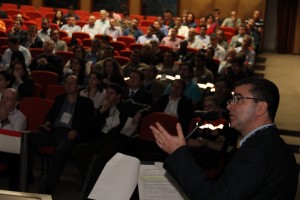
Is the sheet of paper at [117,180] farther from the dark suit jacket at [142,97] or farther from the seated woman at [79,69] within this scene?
the seated woman at [79,69]

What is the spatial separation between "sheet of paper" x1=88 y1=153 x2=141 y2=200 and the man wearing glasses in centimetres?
14

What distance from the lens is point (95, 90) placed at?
22.1 feet

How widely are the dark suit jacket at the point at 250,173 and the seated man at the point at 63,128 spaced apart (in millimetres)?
3476

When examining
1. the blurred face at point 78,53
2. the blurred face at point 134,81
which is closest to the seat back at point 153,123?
the blurred face at point 134,81

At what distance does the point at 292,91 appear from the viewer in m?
10.1

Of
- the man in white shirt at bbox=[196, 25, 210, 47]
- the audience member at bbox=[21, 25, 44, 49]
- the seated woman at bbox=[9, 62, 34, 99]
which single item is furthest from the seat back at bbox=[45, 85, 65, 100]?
the man in white shirt at bbox=[196, 25, 210, 47]

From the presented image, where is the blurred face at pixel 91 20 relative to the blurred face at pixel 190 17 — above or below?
below

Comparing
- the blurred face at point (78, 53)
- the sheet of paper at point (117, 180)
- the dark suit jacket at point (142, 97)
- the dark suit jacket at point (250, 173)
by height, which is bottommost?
the dark suit jacket at point (142, 97)

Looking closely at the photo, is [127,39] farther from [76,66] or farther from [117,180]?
[117,180]

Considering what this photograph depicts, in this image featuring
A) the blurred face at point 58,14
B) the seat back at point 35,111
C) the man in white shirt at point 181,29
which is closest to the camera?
the seat back at point 35,111

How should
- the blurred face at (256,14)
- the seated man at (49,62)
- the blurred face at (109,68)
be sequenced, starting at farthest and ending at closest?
the blurred face at (256,14) → the seated man at (49,62) → the blurred face at (109,68)

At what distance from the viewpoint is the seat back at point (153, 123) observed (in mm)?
5828

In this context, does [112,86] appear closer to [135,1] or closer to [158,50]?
[158,50]

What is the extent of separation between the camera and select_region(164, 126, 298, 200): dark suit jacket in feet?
6.22
